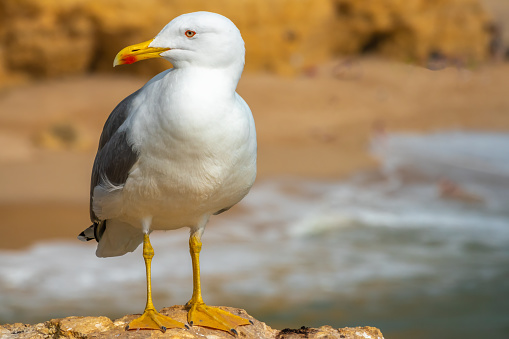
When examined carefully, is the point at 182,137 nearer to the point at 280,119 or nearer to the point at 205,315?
the point at 205,315

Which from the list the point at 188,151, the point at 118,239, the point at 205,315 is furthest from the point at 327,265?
the point at 188,151

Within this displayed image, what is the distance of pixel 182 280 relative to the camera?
10.2 meters

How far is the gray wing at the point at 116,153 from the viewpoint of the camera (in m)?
4.04

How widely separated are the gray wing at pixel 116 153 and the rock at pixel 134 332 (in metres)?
0.72

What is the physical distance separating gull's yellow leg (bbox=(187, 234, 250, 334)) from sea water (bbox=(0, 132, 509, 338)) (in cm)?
448

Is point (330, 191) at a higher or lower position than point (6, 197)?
higher

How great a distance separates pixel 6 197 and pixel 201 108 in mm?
10149

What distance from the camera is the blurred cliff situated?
20.1 meters

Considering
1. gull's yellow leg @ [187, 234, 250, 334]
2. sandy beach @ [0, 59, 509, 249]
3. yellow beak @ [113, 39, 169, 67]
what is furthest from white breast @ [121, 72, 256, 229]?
sandy beach @ [0, 59, 509, 249]

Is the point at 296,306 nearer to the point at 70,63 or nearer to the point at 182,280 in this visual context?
the point at 182,280

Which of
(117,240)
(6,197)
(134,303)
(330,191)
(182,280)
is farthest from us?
(330,191)

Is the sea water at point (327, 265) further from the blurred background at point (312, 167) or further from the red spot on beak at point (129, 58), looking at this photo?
the red spot on beak at point (129, 58)

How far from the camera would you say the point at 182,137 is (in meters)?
3.76

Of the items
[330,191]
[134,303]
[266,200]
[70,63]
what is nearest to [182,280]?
[134,303]
